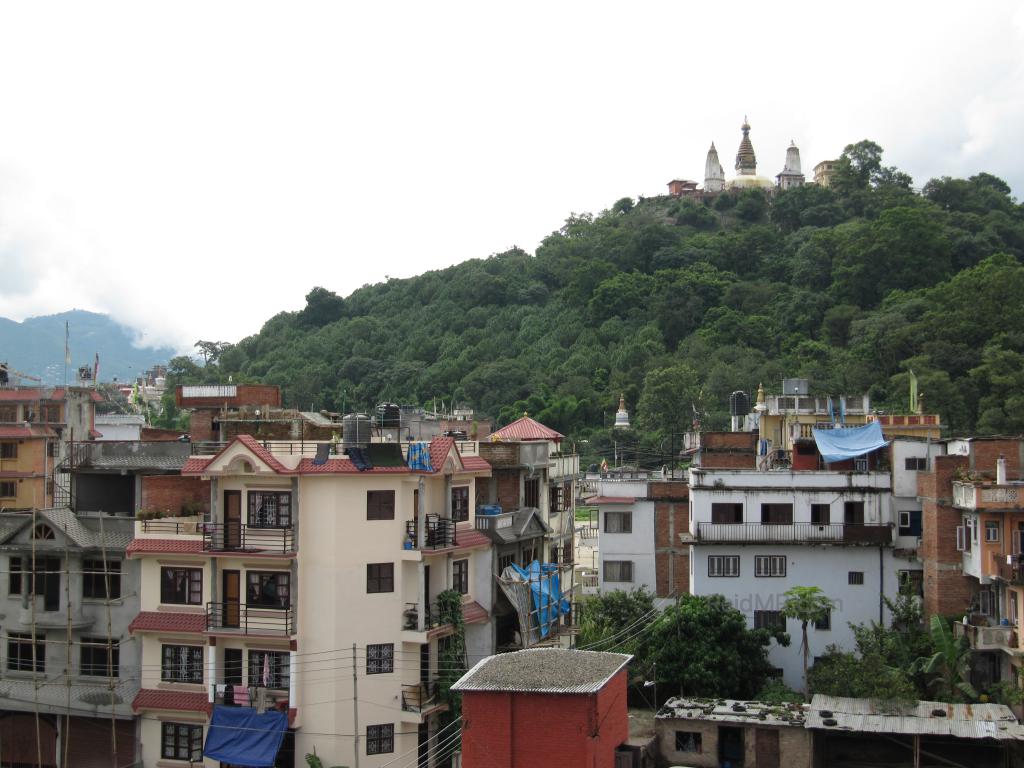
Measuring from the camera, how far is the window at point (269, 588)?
28.7 m

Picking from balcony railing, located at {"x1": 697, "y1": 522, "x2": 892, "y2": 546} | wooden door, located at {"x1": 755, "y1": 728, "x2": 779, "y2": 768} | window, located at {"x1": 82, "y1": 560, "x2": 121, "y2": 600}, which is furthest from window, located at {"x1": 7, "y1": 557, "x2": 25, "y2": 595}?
balcony railing, located at {"x1": 697, "y1": 522, "x2": 892, "y2": 546}

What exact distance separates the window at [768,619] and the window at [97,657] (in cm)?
1918

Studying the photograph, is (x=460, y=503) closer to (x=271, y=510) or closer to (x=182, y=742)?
(x=271, y=510)

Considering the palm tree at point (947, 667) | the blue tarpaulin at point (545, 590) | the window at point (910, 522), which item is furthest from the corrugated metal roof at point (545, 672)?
the window at point (910, 522)

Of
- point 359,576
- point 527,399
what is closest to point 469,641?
point 359,576

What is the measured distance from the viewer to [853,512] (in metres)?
37.7

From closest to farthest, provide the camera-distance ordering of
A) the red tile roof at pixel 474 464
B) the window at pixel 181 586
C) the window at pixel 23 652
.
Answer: the window at pixel 181 586 → the window at pixel 23 652 → the red tile roof at pixel 474 464

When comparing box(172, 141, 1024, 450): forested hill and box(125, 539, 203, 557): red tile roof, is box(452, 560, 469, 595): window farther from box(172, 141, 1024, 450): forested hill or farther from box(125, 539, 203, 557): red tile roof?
box(172, 141, 1024, 450): forested hill

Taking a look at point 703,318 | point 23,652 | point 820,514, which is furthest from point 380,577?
point 703,318

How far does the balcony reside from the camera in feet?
102

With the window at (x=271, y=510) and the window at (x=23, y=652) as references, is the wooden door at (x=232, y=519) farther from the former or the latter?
the window at (x=23, y=652)

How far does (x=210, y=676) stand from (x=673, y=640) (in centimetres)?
1310

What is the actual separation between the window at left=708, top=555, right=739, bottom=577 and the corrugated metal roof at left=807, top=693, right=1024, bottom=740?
7514mm

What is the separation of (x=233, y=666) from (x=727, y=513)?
16778 millimetres
